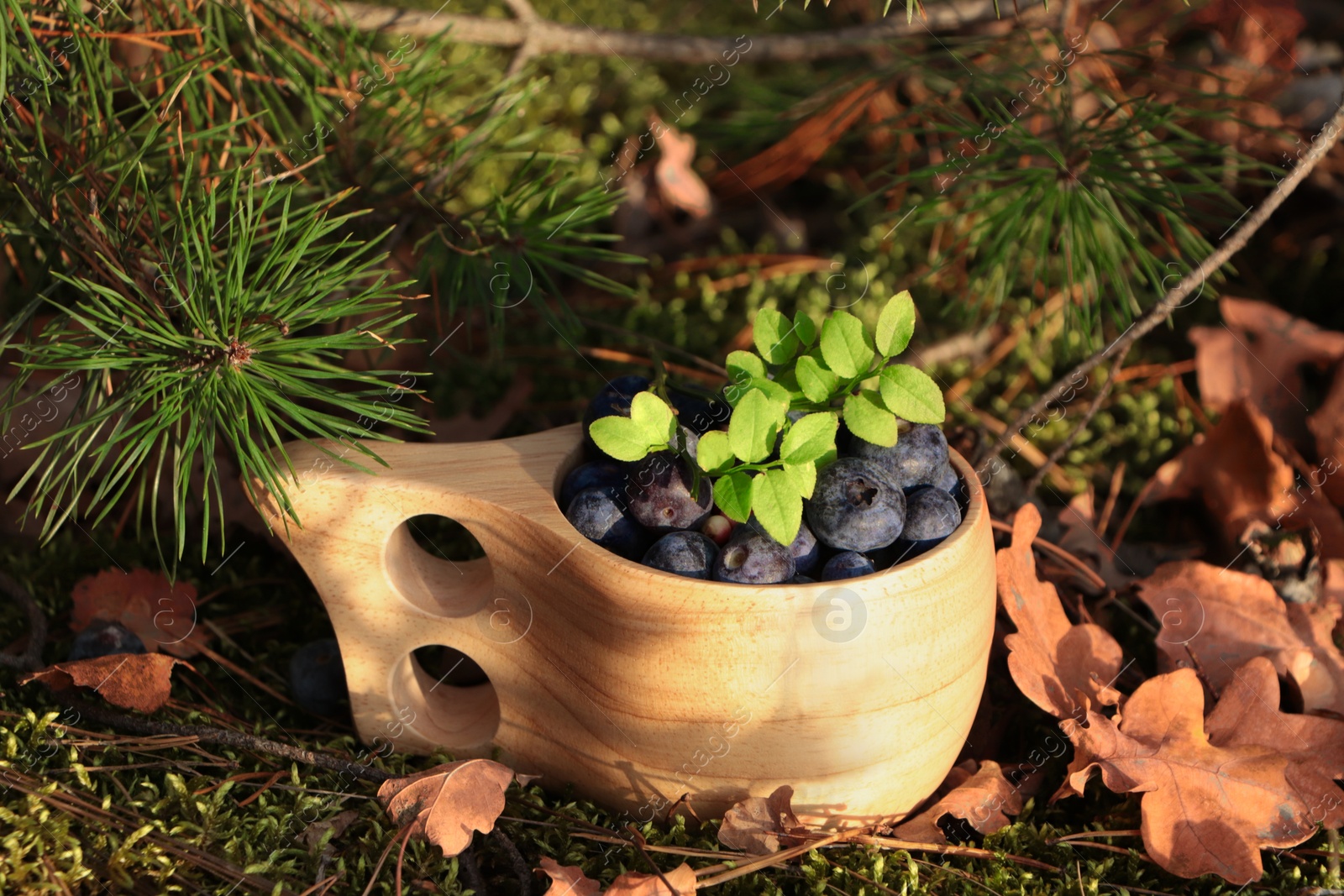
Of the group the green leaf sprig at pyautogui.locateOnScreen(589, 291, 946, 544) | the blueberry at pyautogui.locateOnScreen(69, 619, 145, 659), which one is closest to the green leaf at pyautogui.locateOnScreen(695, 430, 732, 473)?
the green leaf sprig at pyautogui.locateOnScreen(589, 291, 946, 544)

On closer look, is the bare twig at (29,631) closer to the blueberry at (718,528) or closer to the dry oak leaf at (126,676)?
the dry oak leaf at (126,676)

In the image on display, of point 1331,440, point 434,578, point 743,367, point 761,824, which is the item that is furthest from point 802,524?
point 1331,440

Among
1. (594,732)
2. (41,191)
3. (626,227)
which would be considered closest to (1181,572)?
(594,732)

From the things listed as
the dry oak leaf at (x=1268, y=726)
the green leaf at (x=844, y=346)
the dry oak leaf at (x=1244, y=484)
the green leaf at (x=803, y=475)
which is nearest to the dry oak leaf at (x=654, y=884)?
the green leaf at (x=803, y=475)

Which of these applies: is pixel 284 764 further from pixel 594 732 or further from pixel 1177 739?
pixel 1177 739

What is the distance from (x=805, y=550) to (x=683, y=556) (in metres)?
0.11

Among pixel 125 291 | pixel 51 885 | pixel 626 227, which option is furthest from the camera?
pixel 626 227

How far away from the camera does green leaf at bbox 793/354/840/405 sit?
2.98 feet

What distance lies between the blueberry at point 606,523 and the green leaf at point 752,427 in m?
0.13

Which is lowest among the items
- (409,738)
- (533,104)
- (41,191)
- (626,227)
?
(409,738)

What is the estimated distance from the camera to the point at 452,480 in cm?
95

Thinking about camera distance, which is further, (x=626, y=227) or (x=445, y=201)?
(x=626, y=227)

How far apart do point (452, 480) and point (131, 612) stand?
0.46 metres

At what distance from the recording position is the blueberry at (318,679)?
1087 millimetres
